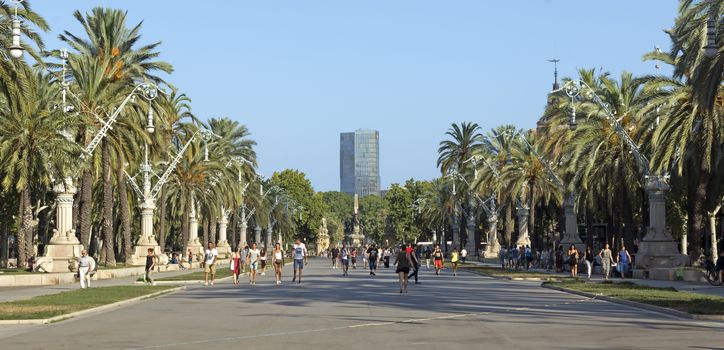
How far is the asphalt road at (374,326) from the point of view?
16.8 meters

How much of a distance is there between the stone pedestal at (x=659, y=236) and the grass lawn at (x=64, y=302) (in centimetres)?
2045

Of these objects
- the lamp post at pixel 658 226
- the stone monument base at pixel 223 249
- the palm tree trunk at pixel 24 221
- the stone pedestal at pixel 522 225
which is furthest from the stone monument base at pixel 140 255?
the stone monument base at pixel 223 249

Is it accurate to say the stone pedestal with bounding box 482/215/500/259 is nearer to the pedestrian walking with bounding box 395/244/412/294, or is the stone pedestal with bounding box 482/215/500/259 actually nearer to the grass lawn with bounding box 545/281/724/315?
the grass lawn with bounding box 545/281/724/315

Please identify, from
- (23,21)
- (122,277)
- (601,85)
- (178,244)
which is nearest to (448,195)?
(178,244)

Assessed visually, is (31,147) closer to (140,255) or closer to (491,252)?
(140,255)

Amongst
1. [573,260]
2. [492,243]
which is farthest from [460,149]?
[573,260]

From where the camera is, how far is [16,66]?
109ft

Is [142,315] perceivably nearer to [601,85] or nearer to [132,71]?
[132,71]

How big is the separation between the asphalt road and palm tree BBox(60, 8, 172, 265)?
2390 cm

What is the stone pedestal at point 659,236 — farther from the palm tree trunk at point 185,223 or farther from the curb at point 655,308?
the palm tree trunk at point 185,223

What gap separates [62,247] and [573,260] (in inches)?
867

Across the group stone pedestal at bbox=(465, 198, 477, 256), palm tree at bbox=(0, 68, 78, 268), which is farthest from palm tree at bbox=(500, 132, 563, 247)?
palm tree at bbox=(0, 68, 78, 268)

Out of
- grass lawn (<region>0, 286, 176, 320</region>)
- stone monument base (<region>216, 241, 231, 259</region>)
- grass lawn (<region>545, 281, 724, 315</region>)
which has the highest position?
stone monument base (<region>216, 241, 231, 259</region>)

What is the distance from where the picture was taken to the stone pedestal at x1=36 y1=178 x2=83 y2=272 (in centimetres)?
Result: 4550
